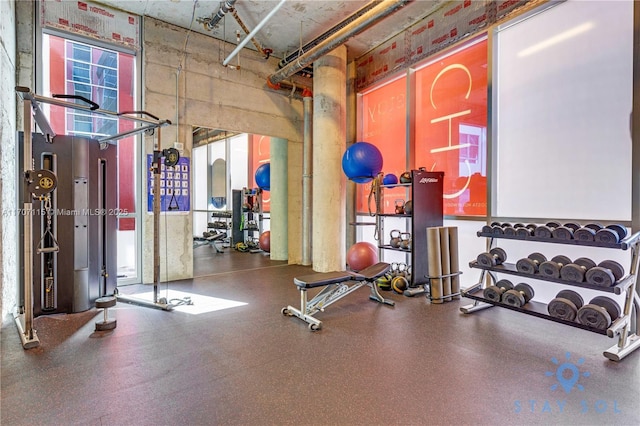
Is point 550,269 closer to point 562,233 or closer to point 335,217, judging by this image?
point 562,233

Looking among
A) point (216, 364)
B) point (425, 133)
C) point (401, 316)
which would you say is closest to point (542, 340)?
point (401, 316)

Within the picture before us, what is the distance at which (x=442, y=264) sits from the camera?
13.1ft

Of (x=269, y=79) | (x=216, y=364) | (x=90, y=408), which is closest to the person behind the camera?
(x=90, y=408)

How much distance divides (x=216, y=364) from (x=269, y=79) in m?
5.08

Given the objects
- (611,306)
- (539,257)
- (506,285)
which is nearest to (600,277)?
(611,306)

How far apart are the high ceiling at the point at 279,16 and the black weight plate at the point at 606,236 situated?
3.42 metres

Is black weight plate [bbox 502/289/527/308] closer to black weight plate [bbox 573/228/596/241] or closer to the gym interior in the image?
the gym interior

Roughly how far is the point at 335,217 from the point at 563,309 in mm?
3570

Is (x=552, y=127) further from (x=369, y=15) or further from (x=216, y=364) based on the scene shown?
(x=216, y=364)

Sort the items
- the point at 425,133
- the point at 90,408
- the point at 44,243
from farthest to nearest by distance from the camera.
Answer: the point at 425,133, the point at 44,243, the point at 90,408

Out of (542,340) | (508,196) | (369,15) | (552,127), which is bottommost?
(542,340)

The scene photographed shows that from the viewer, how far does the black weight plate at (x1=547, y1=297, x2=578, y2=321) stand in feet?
8.80

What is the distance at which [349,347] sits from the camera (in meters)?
2.68

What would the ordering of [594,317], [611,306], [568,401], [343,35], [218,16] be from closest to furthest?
1. [568,401]
2. [594,317]
3. [611,306]
4. [343,35]
5. [218,16]
